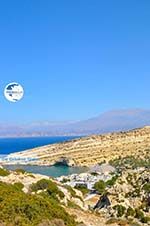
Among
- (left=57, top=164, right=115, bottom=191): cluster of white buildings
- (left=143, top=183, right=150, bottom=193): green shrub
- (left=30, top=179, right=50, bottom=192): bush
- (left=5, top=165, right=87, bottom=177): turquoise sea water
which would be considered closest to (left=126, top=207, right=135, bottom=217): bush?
(left=143, top=183, right=150, bottom=193): green shrub

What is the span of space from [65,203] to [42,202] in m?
7.38

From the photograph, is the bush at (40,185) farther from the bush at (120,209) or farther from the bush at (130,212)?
the bush at (130,212)

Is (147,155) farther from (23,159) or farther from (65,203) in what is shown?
(65,203)

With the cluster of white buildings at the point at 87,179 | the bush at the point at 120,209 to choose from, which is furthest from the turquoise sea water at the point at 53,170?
the bush at the point at 120,209

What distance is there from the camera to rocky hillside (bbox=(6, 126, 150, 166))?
146250 millimetres

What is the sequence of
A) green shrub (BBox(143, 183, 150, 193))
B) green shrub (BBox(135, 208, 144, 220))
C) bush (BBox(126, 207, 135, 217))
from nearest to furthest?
green shrub (BBox(135, 208, 144, 220)) → bush (BBox(126, 207, 135, 217)) → green shrub (BBox(143, 183, 150, 193))

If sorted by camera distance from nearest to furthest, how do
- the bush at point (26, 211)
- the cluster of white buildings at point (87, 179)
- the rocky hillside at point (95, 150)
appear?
the bush at point (26, 211) → the cluster of white buildings at point (87, 179) → the rocky hillside at point (95, 150)

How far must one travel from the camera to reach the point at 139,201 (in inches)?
1385

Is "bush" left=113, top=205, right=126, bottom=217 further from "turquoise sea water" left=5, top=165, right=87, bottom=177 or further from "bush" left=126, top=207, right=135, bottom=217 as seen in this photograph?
"turquoise sea water" left=5, top=165, right=87, bottom=177

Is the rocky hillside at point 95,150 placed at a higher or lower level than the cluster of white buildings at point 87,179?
higher

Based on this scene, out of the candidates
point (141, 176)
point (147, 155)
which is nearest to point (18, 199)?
point (141, 176)

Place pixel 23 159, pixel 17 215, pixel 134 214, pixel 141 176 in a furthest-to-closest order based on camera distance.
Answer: pixel 23 159
pixel 141 176
pixel 134 214
pixel 17 215

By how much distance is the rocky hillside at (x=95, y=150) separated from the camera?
480 ft

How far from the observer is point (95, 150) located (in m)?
158
